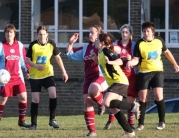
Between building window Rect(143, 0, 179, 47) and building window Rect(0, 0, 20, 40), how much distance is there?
4108 millimetres

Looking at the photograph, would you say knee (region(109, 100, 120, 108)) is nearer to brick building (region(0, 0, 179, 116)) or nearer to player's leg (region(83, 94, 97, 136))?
player's leg (region(83, 94, 97, 136))

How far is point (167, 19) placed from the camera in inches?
890

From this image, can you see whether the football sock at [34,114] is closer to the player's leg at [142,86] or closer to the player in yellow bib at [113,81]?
the player's leg at [142,86]

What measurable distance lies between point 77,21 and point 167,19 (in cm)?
285

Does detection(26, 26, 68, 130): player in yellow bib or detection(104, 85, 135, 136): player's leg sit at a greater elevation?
detection(26, 26, 68, 130): player in yellow bib

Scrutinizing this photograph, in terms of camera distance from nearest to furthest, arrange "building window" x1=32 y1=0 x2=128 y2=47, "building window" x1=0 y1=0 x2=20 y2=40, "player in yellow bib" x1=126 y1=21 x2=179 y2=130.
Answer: "player in yellow bib" x1=126 y1=21 x2=179 y2=130
"building window" x1=32 y1=0 x2=128 y2=47
"building window" x1=0 y1=0 x2=20 y2=40

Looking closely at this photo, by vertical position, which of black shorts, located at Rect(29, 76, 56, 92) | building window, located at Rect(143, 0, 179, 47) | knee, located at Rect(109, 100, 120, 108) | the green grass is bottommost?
the green grass

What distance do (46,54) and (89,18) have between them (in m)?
9.77

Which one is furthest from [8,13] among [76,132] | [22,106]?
[76,132]

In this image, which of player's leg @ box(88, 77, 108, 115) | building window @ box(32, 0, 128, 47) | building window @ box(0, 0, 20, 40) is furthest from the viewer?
building window @ box(0, 0, 20, 40)

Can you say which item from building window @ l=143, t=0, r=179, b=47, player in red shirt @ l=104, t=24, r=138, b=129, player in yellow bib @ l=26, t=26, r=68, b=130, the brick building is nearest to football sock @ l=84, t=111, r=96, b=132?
player in red shirt @ l=104, t=24, r=138, b=129

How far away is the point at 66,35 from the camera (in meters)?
23.2

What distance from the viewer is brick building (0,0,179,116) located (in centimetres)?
2262

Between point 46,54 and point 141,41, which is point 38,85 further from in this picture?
point 141,41
